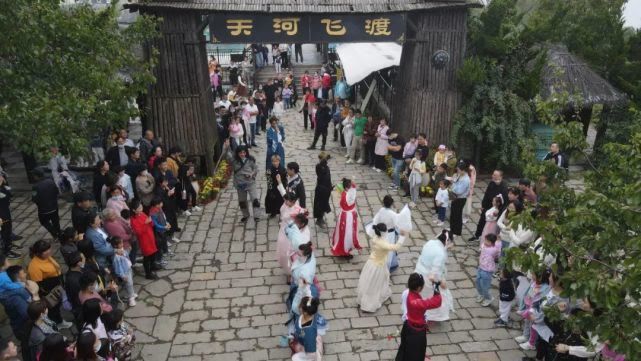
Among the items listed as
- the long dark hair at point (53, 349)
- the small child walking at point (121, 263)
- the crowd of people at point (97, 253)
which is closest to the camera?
the long dark hair at point (53, 349)

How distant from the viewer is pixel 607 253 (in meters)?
4.15

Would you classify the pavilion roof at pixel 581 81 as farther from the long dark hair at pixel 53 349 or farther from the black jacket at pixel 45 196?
the long dark hair at pixel 53 349

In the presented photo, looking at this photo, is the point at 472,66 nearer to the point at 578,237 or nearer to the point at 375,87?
the point at 375,87

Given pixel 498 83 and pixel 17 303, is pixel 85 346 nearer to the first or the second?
pixel 17 303

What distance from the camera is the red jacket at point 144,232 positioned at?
26.3ft

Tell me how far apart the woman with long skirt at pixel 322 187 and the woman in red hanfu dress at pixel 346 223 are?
121cm

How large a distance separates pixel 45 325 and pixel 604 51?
15.3 metres

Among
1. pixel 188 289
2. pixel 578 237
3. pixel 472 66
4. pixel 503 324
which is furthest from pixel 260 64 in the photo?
pixel 578 237

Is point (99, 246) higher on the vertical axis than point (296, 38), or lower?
lower

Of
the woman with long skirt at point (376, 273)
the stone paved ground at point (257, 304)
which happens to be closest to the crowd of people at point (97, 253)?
the stone paved ground at point (257, 304)

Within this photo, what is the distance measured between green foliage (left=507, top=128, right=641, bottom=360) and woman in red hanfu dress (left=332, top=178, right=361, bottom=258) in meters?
4.45

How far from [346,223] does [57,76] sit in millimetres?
5434

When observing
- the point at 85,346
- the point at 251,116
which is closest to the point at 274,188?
the point at 251,116

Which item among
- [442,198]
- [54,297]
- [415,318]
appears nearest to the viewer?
[415,318]
